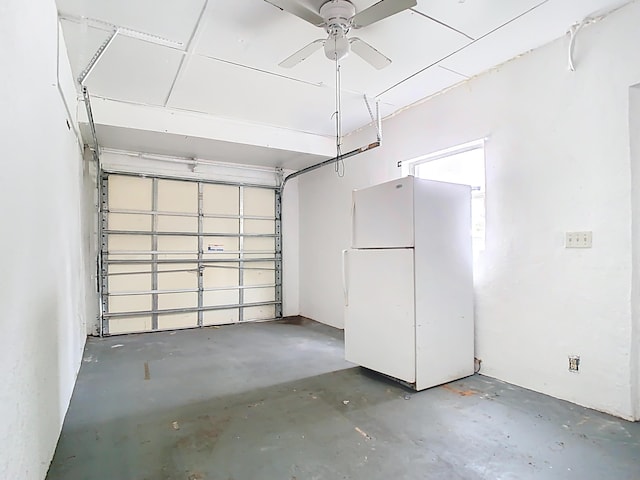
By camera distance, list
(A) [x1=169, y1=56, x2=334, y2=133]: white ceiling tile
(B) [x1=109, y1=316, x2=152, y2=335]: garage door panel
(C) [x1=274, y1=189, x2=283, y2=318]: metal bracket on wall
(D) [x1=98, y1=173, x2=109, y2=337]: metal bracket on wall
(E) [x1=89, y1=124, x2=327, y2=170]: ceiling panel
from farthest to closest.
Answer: (C) [x1=274, y1=189, x2=283, y2=318]: metal bracket on wall
(B) [x1=109, y1=316, x2=152, y2=335]: garage door panel
(D) [x1=98, y1=173, x2=109, y2=337]: metal bracket on wall
(E) [x1=89, y1=124, x2=327, y2=170]: ceiling panel
(A) [x1=169, y1=56, x2=334, y2=133]: white ceiling tile

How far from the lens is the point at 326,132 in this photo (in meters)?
5.12

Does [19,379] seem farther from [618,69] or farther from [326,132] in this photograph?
[326,132]

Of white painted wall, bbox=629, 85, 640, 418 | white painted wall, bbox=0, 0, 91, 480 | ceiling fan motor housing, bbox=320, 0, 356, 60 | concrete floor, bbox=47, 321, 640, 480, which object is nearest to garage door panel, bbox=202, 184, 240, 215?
concrete floor, bbox=47, 321, 640, 480

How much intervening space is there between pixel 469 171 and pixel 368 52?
1720mm

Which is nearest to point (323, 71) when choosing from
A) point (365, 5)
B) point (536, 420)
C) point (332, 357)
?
point (365, 5)

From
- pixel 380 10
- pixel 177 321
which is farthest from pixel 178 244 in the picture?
pixel 380 10

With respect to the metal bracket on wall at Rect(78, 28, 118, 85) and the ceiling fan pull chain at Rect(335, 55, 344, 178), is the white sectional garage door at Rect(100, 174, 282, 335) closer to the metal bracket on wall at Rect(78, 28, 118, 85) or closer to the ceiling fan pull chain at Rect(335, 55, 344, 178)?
the ceiling fan pull chain at Rect(335, 55, 344, 178)

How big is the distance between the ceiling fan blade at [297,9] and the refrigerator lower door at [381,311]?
1.79 meters

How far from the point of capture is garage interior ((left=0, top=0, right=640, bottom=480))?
1.85 metres

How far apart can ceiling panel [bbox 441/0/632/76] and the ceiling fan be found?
3.05 feet

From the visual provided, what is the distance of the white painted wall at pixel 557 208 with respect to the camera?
95.3 inches

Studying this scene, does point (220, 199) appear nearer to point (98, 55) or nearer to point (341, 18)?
point (98, 55)

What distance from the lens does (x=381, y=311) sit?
3.14 meters

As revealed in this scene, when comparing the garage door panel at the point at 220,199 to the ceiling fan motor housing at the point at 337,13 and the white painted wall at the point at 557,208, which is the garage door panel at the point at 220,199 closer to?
the white painted wall at the point at 557,208
